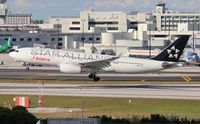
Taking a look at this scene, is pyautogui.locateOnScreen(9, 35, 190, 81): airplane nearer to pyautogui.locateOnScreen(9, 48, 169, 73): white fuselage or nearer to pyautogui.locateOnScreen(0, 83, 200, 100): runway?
pyautogui.locateOnScreen(9, 48, 169, 73): white fuselage

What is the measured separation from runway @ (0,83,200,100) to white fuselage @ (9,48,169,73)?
2.31 meters

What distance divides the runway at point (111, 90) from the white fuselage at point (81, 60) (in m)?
2.31

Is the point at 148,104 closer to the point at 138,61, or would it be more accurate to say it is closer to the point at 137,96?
the point at 137,96

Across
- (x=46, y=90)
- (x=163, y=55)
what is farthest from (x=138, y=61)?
(x=46, y=90)

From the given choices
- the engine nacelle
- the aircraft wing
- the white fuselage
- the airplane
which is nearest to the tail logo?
the airplane

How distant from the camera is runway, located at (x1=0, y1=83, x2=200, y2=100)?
242 ft

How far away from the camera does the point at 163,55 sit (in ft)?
287

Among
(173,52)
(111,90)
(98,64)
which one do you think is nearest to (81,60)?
(98,64)

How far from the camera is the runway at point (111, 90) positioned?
73.6 meters

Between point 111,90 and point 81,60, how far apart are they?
30.3 ft

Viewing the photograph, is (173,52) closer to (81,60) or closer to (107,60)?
(107,60)

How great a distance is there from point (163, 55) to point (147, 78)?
48.2ft

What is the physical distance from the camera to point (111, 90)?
79.0m

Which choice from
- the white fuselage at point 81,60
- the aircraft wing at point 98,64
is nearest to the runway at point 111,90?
the white fuselage at point 81,60
